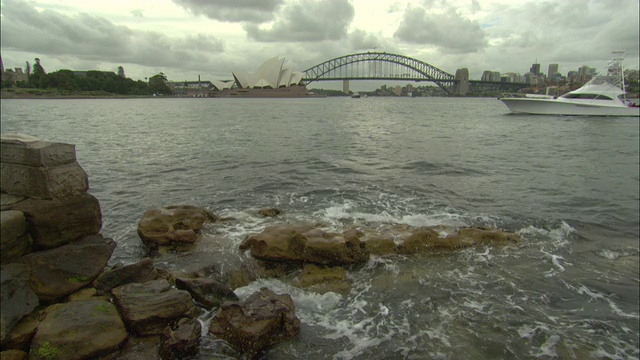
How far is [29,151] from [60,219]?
0.97 metres

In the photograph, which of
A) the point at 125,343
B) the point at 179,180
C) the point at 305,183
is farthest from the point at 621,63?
the point at 125,343

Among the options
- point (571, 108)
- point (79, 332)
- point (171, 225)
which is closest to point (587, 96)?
point (571, 108)

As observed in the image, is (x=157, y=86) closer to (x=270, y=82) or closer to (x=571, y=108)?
(x=270, y=82)

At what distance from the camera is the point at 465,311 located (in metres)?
5.19

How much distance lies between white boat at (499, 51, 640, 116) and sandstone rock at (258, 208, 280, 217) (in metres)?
46.2

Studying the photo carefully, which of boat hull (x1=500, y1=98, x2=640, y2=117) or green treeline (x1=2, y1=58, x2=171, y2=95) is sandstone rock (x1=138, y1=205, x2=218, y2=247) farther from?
green treeline (x1=2, y1=58, x2=171, y2=95)

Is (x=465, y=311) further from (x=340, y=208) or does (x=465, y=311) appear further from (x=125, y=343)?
(x=340, y=208)

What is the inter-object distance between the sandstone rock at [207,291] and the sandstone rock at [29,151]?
2.36m

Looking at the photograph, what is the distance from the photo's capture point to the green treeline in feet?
351

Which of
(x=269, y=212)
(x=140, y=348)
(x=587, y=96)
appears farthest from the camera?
(x=587, y=96)

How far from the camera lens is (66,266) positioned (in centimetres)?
473

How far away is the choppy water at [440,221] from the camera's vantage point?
469cm

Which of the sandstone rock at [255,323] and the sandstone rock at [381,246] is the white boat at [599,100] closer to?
the sandstone rock at [381,246]

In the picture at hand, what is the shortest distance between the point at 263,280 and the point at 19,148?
12.7 ft
